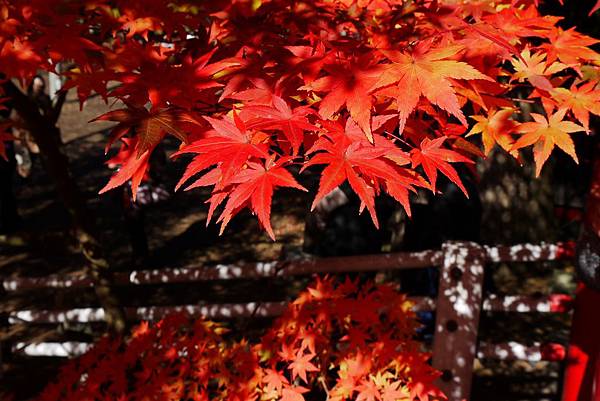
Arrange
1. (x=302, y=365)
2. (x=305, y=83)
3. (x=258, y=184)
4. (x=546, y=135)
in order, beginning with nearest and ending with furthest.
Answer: (x=258, y=184)
(x=305, y=83)
(x=546, y=135)
(x=302, y=365)

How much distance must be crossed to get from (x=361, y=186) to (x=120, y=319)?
2977 millimetres

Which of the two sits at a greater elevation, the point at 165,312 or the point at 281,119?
the point at 281,119

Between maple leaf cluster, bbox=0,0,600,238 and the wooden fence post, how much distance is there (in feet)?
4.21

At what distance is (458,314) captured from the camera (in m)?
3.86

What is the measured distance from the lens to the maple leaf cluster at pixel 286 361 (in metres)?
2.88

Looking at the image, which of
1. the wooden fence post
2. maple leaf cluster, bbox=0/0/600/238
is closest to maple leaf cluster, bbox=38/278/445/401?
the wooden fence post

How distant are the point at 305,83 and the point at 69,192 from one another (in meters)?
2.36

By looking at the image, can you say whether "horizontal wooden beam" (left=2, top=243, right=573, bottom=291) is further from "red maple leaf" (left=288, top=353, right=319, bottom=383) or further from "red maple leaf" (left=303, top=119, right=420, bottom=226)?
"red maple leaf" (left=303, top=119, right=420, bottom=226)

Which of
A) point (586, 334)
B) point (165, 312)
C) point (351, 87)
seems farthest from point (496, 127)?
point (165, 312)

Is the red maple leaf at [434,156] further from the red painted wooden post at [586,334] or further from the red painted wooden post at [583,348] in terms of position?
the red painted wooden post at [583,348]

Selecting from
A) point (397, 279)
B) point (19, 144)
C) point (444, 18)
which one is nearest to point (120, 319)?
point (397, 279)

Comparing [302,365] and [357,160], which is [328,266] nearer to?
[302,365]

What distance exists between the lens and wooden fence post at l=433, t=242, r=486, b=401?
3.80 metres

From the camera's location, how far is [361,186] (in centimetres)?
174
